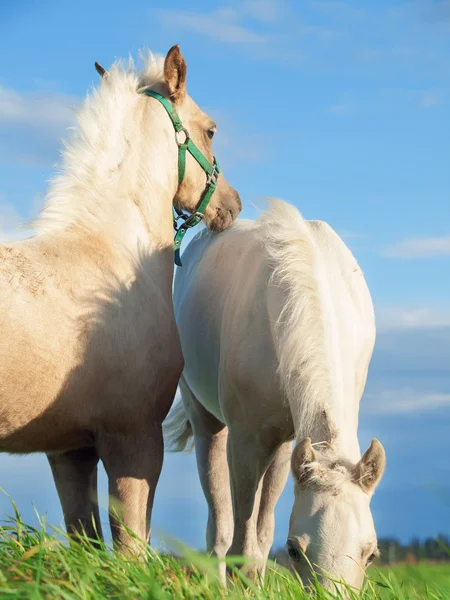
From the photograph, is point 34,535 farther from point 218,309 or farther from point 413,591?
point 218,309

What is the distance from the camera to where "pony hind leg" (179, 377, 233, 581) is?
637 centimetres

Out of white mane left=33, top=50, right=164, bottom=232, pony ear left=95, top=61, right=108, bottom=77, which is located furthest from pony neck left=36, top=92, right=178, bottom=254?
pony ear left=95, top=61, right=108, bottom=77

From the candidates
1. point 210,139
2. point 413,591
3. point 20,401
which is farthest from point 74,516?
point 210,139

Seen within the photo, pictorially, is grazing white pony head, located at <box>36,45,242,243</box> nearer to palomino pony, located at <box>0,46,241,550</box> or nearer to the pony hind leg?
palomino pony, located at <box>0,46,241,550</box>

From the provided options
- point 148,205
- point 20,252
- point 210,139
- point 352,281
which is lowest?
point 352,281

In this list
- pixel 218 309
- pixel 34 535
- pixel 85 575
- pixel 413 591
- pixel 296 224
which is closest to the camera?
pixel 85 575

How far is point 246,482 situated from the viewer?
16.6 feet

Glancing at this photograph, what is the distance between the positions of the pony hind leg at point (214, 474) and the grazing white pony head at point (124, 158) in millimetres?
2325

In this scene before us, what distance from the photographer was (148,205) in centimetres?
472

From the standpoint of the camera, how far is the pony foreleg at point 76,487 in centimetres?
463

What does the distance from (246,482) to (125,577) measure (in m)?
2.45

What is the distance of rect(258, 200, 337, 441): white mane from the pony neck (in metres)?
0.76

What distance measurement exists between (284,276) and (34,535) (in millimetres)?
2116

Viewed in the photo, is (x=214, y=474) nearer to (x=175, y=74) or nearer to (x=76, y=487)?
(x=76, y=487)
